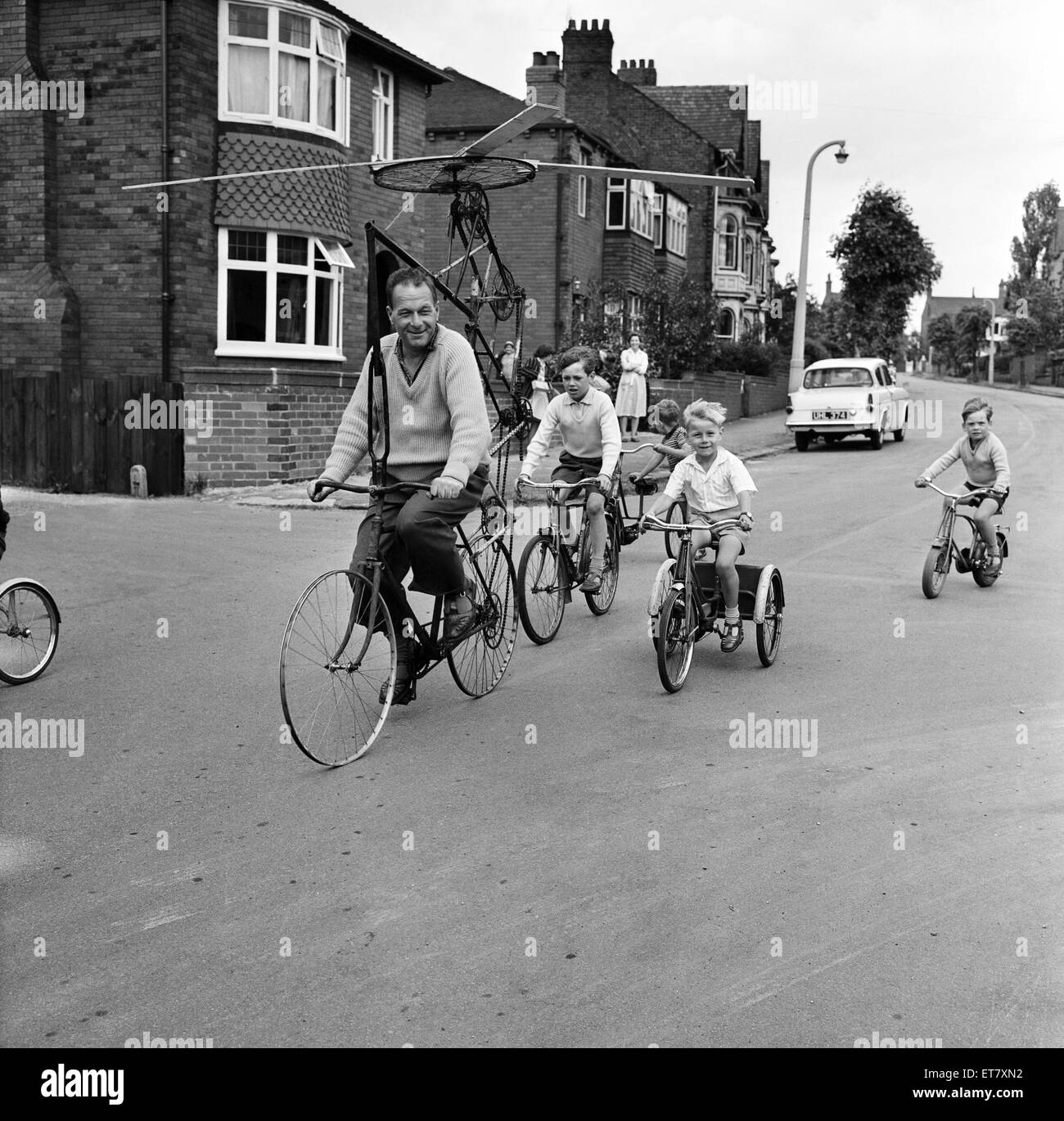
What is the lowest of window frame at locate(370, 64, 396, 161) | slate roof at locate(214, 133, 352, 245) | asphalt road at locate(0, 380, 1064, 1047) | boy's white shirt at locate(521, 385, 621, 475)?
asphalt road at locate(0, 380, 1064, 1047)

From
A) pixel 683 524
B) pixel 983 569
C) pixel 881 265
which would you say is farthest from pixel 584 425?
pixel 881 265

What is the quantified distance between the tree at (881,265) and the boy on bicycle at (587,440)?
46.1m

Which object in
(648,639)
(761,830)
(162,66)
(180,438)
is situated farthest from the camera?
(162,66)

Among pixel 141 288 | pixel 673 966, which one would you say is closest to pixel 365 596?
pixel 673 966

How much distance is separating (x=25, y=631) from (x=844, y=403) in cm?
2301

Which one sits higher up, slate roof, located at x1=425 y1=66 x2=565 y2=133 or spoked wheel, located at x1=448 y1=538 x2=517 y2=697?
slate roof, located at x1=425 y1=66 x2=565 y2=133

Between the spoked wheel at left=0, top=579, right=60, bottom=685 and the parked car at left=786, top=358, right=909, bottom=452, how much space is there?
22406 mm

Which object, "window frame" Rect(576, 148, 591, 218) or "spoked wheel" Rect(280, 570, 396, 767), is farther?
"window frame" Rect(576, 148, 591, 218)

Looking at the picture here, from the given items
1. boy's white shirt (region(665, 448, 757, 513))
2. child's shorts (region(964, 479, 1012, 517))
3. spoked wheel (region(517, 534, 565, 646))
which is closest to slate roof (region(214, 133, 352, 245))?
child's shorts (region(964, 479, 1012, 517))

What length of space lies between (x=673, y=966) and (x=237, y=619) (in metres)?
6.14

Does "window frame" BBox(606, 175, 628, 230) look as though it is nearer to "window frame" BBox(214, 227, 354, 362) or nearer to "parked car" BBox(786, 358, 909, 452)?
"parked car" BBox(786, 358, 909, 452)

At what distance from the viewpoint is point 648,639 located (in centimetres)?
894

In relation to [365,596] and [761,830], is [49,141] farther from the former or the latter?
[761,830]

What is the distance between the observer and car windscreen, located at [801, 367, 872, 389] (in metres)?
29.4
